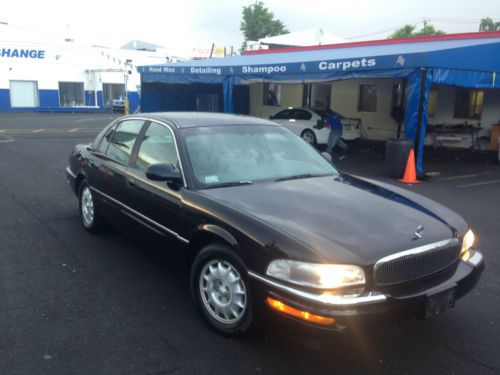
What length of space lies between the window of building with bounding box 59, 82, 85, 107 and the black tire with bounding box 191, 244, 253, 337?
119 ft

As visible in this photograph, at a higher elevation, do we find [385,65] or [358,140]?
[385,65]

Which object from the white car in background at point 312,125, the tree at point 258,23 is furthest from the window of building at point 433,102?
the tree at point 258,23

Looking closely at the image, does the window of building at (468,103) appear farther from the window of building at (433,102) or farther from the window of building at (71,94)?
the window of building at (71,94)

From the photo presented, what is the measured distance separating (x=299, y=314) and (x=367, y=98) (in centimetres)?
1755

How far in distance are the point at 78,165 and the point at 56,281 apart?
1968 millimetres

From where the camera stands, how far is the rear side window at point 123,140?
4.80m

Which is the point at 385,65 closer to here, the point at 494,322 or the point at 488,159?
the point at 488,159

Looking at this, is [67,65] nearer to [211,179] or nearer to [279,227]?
[211,179]

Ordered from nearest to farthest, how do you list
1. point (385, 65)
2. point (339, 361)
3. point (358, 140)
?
point (339, 361)
point (385, 65)
point (358, 140)

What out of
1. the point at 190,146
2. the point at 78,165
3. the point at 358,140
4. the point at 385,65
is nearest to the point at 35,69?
the point at 358,140

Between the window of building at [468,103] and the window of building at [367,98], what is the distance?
3.06 m

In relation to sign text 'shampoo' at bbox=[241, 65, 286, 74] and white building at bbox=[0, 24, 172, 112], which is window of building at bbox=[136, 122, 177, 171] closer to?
sign text 'shampoo' at bbox=[241, 65, 286, 74]

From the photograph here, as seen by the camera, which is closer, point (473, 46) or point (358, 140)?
point (473, 46)

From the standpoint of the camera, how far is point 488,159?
47.3 feet
